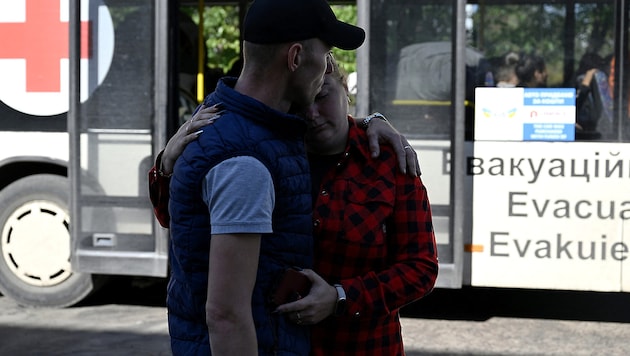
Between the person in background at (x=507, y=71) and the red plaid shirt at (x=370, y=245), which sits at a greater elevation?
the person in background at (x=507, y=71)

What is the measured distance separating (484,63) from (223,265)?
195 inches

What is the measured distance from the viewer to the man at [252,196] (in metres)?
2.03

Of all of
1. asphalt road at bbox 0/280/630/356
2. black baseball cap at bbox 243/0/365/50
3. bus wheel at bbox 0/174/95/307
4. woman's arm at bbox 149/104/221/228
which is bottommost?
asphalt road at bbox 0/280/630/356

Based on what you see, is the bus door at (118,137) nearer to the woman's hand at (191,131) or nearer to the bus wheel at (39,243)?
A: the bus wheel at (39,243)

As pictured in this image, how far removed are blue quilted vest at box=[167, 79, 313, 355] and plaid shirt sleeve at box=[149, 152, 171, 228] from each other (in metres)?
0.35

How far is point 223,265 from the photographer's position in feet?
6.63

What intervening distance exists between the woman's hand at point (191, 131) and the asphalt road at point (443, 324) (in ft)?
12.9

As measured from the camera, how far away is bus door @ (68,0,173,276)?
22.7 ft

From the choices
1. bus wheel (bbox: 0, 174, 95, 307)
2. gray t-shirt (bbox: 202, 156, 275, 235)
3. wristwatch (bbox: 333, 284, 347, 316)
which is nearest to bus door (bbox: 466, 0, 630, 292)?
bus wheel (bbox: 0, 174, 95, 307)

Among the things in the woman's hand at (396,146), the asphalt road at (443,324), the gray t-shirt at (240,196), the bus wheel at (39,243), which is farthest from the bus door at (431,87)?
the gray t-shirt at (240,196)

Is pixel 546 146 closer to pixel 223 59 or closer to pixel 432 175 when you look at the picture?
pixel 432 175

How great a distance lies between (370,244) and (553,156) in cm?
434

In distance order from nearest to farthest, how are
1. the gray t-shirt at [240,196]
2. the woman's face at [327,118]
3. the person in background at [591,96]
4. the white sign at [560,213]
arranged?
the gray t-shirt at [240,196], the woman's face at [327,118], the white sign at [560,213], the person in background at [591,96]

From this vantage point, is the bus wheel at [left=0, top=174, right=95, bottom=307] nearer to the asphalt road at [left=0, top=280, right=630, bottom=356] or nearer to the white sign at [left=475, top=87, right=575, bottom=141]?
the asphalt road at [left=0, top=280, right=630, bottom=356]
